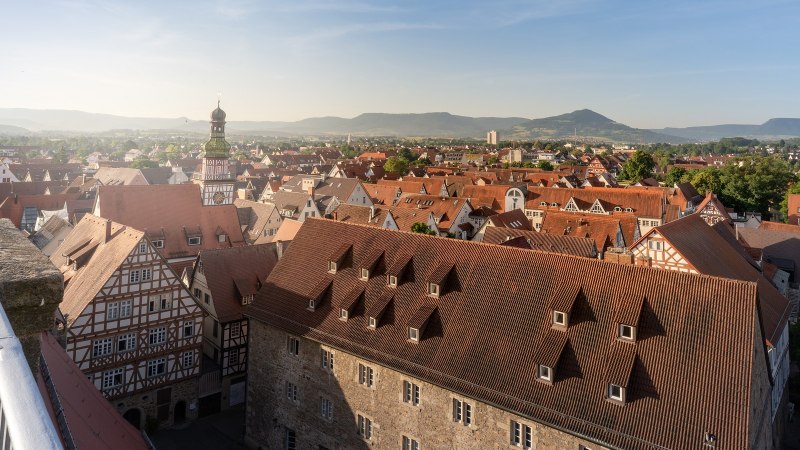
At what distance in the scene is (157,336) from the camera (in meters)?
28.3

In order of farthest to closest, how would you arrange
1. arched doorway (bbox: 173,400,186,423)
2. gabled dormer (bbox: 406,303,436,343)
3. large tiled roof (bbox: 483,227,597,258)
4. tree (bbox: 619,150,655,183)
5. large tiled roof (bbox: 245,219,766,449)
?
tree (bbox: 619,150,655,183) → large tiled roof (bbox: 483,227,597,258) → arched doorway (bbox: 173,400,186,423) → gabled dormer (bbox: 406,303,436,343) → large tiled roof (bbox: 245,219,766,449)

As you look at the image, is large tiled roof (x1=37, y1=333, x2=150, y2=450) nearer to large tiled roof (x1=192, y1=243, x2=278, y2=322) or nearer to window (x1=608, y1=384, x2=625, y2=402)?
window (x1=608, y1=384, x2=625, y2=402)

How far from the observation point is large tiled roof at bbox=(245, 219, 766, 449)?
15578 mm

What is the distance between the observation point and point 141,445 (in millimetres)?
15328

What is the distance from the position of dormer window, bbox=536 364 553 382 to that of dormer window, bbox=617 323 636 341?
244 cm

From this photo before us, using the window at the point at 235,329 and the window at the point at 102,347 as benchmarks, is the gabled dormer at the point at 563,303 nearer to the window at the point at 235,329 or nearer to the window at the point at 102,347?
the window at the point at 235,329

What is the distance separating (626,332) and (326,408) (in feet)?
41.7

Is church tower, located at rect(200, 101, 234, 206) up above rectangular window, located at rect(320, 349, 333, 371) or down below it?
above

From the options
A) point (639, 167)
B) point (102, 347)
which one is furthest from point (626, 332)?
point (639, 167)

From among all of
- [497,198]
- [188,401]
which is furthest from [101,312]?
[497,198]

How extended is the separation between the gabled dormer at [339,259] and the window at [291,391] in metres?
5.39

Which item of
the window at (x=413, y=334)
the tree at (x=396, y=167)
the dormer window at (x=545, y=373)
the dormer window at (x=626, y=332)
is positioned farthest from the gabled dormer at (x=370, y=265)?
the tree at (x=396, y=167)

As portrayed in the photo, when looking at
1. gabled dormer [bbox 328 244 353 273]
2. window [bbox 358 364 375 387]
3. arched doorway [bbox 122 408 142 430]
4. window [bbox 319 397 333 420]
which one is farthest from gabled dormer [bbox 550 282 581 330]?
arched doorway [bbox 122 408 142 430]

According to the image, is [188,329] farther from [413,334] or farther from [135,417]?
[413,334]
